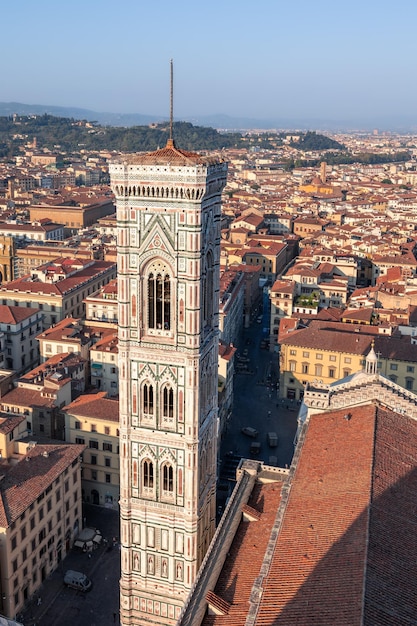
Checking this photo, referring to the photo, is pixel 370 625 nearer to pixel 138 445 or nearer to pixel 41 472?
pixel 138 445

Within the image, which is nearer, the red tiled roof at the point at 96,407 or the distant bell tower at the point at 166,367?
the distant bell tower at the point at 166,367

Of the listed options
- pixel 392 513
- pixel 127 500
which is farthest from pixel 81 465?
pixel 392 513

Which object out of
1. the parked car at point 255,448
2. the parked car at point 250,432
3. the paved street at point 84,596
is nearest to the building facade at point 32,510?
the paved street at point 84,596

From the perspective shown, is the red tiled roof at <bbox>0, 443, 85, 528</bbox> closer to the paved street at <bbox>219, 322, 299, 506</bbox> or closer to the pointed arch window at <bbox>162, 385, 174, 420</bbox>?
the pointed arch window at <bbox>162, 385, 174, 420</bbox>

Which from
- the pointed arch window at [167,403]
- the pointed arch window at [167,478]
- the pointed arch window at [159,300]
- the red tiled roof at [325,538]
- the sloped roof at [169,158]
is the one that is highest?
the sloped roof at [169,158]

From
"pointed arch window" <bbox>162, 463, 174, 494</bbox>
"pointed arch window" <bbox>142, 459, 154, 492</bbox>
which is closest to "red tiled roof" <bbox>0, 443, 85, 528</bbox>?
"pointed arch window" <bbox>142, 459, 154, 492</bbox>

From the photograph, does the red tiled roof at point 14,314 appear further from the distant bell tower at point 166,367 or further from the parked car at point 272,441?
the distant bell tower at point 166,367

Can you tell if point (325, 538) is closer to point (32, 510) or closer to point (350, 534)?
point (350, 534)
